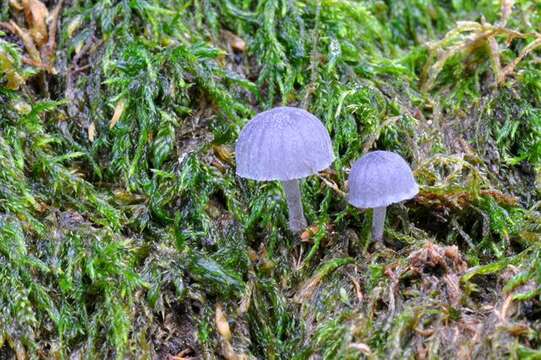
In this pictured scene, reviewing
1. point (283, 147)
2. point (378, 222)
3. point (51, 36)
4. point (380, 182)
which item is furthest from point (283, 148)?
point (51, 36)

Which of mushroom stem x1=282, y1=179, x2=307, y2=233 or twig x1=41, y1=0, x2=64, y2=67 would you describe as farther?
twig x1=41, y1=0, x2=64, y2=67

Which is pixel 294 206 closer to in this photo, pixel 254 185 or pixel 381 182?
pixel 254 185

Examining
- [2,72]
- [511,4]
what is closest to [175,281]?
[2,72]

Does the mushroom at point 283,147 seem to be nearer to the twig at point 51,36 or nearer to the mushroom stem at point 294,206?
the mushroom stem at point 294,206

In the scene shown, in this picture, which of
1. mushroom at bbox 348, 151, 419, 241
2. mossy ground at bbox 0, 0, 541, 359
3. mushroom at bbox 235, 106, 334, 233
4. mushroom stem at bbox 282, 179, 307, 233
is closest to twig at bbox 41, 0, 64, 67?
mossy ground at bbox 0, 0, 541, 359

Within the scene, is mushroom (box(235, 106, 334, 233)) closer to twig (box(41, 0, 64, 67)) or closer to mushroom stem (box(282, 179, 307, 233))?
mushroom stem (box(282, 179, 307, 233))
